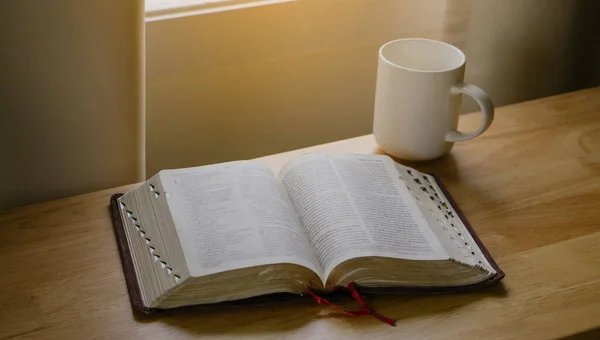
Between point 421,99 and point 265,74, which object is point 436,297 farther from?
point 265,74

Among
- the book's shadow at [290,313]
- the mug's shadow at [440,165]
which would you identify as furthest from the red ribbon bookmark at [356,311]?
the mug's shadow at [440,165]

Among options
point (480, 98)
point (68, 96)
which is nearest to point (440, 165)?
point (480, 98)

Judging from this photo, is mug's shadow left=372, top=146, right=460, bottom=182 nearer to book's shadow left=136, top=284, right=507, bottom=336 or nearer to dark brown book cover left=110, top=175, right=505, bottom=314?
dark brown book cover left=110, top=175, right=505, bottom=314

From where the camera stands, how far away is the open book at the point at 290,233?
2.55 ft

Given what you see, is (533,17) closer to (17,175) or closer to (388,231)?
(388,231)

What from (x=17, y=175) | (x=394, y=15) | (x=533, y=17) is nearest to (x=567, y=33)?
(x=533, y=17)

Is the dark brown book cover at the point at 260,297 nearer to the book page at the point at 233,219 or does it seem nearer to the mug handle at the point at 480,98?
the book page at the point at 233,219

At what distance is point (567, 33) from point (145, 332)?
39.1 inches

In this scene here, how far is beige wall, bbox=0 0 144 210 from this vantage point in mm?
838

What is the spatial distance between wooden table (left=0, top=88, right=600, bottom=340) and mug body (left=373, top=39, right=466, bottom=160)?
1.6 inches

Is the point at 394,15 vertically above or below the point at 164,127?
above

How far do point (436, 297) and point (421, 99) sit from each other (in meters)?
0.26

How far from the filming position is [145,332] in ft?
2.46

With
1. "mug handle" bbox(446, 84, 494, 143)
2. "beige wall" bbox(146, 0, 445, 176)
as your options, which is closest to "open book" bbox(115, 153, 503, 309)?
"mug handle" bbox(446, 84, 494, 143)
